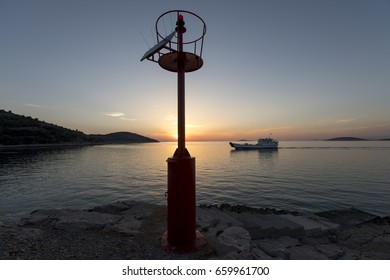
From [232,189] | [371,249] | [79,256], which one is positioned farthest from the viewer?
[232,189]

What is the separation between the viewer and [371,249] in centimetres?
744

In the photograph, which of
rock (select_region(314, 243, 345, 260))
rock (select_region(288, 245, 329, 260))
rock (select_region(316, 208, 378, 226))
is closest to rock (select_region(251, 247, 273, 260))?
rock (select_region(288, 245, 329, 260))

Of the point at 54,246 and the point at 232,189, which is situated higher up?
the point at 54,246

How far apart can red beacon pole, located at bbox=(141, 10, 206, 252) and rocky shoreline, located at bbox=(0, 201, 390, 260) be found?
14.0 inches

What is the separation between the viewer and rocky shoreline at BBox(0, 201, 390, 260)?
501 cm

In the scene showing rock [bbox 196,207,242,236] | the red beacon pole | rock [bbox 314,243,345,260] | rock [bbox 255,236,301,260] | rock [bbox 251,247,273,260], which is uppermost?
the red beacon pole

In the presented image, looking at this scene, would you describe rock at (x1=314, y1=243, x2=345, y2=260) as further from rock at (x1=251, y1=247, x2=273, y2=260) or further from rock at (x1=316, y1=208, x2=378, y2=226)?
rock at (x1=316, y1=208, x2=378, y2=226)

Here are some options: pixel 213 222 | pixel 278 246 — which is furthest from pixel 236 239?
pixel 213 222

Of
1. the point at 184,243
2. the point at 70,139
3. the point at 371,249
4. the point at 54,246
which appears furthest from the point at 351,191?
the point at 70,139

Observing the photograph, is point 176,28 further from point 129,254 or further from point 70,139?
point 70,139

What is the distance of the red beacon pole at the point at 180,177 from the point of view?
498 centimetres

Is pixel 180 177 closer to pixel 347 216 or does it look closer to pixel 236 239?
pixel 236 239

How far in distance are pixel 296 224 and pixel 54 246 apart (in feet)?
27.2

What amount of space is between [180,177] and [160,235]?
2.51 m
